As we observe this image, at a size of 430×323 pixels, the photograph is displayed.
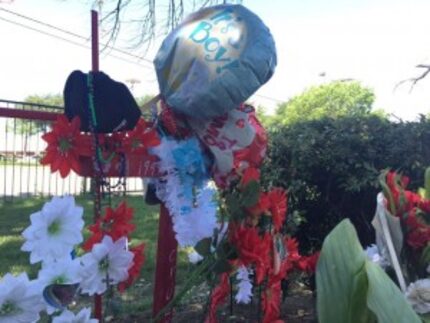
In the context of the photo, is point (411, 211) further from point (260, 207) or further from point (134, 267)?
point (134, 267)

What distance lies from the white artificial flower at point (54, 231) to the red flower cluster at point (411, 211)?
51.6 inches

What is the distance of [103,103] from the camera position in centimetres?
158

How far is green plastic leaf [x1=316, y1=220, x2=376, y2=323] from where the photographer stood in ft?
3.78

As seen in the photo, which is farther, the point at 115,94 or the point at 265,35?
the point at 265,35

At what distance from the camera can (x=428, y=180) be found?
2.30 m

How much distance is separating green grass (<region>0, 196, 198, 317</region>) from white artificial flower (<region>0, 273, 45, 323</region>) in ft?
1.38

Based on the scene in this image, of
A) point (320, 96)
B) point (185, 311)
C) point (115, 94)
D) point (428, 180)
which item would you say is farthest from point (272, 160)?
point (320, 96)

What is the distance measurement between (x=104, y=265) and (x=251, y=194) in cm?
45

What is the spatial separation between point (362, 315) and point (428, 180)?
1286mm

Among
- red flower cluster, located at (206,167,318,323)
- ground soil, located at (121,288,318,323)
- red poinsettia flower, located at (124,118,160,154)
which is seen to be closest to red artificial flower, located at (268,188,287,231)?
red flower cluster, located at (206,167,318,323)

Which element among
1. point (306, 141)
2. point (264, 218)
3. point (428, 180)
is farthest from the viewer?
point (306, 141)

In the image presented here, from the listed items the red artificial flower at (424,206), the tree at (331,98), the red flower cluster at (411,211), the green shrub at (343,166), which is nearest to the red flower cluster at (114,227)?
the red flower cluster at (411,211)

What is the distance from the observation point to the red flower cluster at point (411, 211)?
6.73 feet

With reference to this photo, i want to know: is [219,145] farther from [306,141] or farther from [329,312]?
[306,141]
